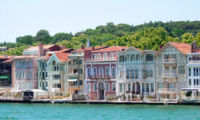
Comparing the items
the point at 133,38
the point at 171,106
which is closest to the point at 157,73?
the point at 171,106

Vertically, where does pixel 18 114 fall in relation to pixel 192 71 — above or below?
below

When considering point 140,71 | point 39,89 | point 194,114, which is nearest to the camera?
point 194,114

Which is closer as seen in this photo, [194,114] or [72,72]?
[194,114]

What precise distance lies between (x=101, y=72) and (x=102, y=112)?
1957cm

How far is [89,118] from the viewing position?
61719 mm

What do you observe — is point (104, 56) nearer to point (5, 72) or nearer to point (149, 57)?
point (149, 57)

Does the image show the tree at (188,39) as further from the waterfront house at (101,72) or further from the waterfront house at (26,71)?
the waterfront house at (101,72)

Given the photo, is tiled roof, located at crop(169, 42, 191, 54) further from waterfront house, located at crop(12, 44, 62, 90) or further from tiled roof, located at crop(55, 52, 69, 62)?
waterfront house, located at crop(12, 44, 62, 90)

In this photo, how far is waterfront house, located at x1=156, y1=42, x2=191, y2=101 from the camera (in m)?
77.2

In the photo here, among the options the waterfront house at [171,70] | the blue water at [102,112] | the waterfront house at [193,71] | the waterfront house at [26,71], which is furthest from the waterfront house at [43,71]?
the waterfront house at [193,71]

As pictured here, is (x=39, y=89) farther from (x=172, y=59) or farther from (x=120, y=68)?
(x=172, y=59)

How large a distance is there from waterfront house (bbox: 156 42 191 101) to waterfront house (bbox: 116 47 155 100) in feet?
4.05

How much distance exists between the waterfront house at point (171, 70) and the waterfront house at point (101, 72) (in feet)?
25.8

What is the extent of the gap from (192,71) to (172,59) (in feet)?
12.3
